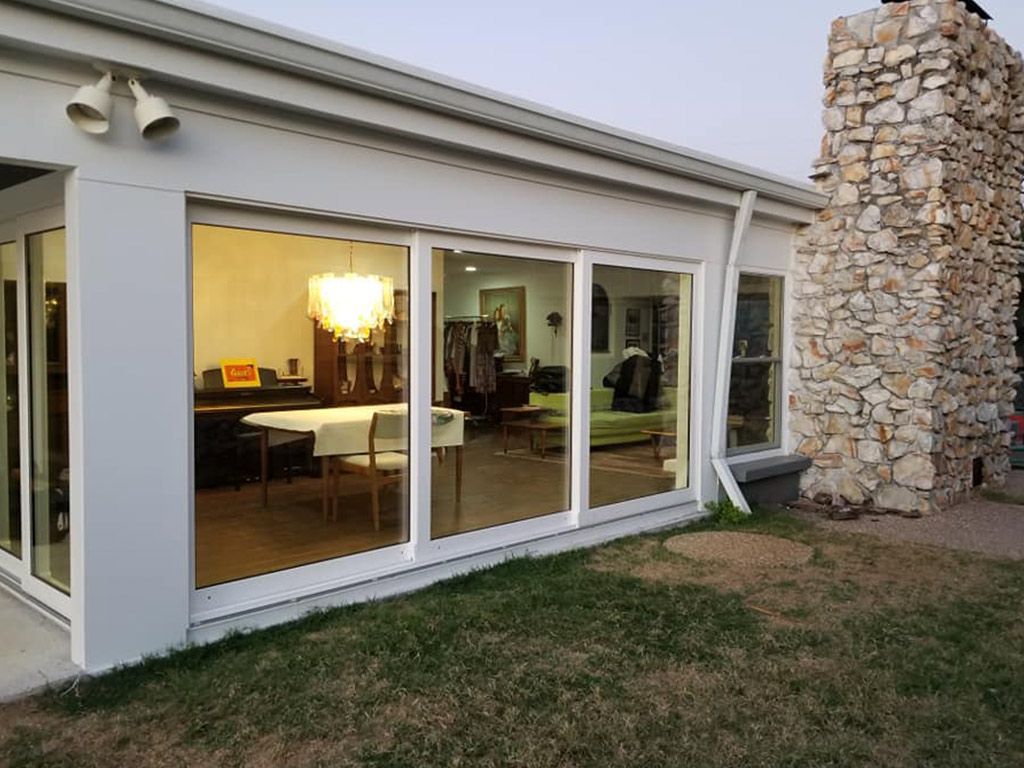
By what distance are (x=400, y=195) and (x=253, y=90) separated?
0.93 metres

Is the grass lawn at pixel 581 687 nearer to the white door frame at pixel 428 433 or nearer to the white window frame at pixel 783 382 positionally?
the white door frame at pixel 428 433

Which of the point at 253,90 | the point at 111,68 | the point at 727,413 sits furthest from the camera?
the point at 727,413

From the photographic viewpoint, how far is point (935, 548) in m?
Answer: 5.35

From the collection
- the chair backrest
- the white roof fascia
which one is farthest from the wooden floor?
the white roof fascia

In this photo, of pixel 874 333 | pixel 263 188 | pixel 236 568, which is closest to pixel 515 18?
pixel 874 333

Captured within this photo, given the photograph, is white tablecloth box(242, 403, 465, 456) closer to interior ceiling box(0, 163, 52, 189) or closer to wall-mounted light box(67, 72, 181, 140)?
interior ceiling box(0, 163, 52, 189)

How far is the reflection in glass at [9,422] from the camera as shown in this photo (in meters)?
3.90

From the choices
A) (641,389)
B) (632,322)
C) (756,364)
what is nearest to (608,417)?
(641,389)

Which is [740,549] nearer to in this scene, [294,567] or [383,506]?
[383,506]

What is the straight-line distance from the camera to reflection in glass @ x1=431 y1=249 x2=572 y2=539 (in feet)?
15.3

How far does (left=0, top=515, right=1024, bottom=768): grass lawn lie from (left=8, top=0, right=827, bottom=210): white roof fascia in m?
2.45

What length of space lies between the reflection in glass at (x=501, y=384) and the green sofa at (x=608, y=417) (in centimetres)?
1

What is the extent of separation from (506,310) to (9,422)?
289 centimetres

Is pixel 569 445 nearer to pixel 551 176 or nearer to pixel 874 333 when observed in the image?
pixel 551 176
